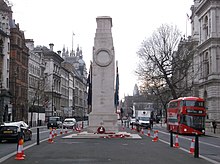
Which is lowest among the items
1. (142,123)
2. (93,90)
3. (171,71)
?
(142,123)

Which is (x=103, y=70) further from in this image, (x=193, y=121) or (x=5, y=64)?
(x=5, y=64)

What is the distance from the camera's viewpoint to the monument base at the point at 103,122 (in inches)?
1351

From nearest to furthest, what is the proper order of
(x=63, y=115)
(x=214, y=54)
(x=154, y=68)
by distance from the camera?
(x=154, y=68) → (x=214, y=54) → (x=63, y=115)

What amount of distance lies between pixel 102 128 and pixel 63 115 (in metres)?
84.9

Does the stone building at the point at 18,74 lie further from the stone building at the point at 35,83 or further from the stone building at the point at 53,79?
the stone building at the point at 53,79

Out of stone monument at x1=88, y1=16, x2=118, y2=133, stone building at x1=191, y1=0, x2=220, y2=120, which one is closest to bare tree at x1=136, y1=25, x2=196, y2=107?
stone building at x1=191, y1=0, x2=220, y2=120

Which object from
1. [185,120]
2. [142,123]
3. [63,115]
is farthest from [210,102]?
[63,115]

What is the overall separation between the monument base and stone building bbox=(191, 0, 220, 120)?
35.7 metres

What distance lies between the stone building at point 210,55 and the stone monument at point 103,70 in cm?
3498

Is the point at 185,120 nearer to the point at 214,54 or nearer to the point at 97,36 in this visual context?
the point at 97,36

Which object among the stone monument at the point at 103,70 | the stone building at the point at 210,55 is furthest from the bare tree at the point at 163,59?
the stone monument at the point at 103,70

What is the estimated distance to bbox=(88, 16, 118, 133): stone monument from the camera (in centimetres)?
3538

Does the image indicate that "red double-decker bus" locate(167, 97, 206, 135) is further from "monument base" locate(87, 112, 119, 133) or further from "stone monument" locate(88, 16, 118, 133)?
"monument base" locate(87, 112, 119, 133)

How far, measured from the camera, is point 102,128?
3291cm
